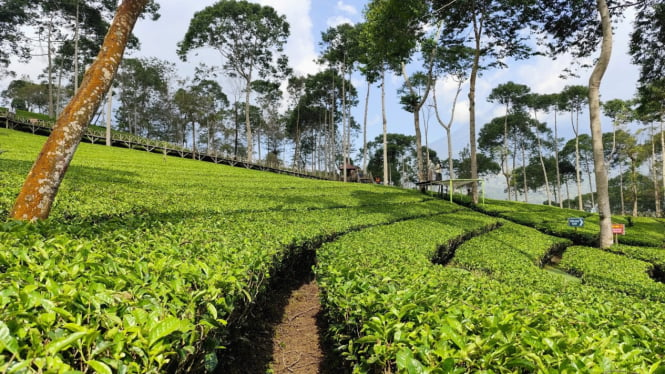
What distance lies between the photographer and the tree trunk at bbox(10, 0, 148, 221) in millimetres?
4039

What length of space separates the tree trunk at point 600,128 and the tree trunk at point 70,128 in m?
13.4

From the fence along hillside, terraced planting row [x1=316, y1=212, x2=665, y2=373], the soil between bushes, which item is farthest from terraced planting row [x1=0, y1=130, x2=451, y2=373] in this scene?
the fence along hillside

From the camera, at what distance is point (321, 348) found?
4.29 metres

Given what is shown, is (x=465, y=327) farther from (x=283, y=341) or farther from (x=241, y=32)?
(x=241, y=32)

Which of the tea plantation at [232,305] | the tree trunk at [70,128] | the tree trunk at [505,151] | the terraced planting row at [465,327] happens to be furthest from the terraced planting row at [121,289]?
the tree trunk at [505,151]

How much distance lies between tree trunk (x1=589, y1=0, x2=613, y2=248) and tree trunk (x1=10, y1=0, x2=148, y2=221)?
13424 millimetres

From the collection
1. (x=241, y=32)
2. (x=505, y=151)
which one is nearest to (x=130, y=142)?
(x=241, y=32)

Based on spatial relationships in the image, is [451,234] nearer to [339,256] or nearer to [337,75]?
[339,256]

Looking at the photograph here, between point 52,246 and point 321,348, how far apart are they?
10.8 feet

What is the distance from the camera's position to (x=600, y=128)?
34.8 ft

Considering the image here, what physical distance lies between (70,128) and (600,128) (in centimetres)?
1444

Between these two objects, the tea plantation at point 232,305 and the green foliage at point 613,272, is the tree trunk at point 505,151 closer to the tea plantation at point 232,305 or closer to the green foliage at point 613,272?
the green foliage at point 613,272

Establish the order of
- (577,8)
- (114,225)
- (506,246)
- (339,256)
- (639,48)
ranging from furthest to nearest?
1. (639,48)
2. (577,8)
3. (506,246)
4. (339,256)
5. (114,225)

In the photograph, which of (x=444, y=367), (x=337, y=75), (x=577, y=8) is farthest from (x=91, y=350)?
(x=337, y=75)
